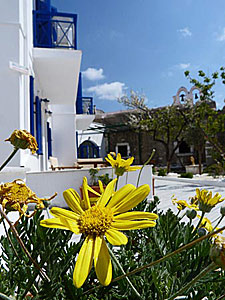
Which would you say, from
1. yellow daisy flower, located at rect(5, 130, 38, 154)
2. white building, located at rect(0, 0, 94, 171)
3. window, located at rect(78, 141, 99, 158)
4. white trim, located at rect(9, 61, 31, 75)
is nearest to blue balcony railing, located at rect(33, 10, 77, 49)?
white building, located at rect(0, 0, 94, 171)

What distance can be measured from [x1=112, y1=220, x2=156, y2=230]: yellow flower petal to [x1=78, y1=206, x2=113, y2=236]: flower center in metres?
0.01

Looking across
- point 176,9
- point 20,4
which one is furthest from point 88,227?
point 176,9

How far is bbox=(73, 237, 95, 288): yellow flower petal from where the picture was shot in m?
0.28

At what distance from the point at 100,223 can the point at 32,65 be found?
17.6 feet

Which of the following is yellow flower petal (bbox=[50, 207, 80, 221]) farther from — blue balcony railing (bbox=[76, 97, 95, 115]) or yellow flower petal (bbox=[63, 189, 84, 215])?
blue balcony railing (bbox=[76, 97, 95, 115])

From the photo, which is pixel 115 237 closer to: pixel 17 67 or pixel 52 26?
pixel 17 67

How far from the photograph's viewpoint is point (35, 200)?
57 cm

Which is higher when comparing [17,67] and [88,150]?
[17,67]

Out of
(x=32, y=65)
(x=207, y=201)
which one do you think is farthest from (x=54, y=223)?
(x=32, y=65)

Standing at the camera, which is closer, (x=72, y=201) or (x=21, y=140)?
(x=72, y=201)

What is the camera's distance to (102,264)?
11.8 inches

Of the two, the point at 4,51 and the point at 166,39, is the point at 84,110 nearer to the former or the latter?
the point at 4,51

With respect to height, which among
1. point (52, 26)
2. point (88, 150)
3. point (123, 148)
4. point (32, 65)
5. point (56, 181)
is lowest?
point (56, 181)

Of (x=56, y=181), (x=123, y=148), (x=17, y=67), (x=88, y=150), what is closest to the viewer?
(x=17, y=67)
